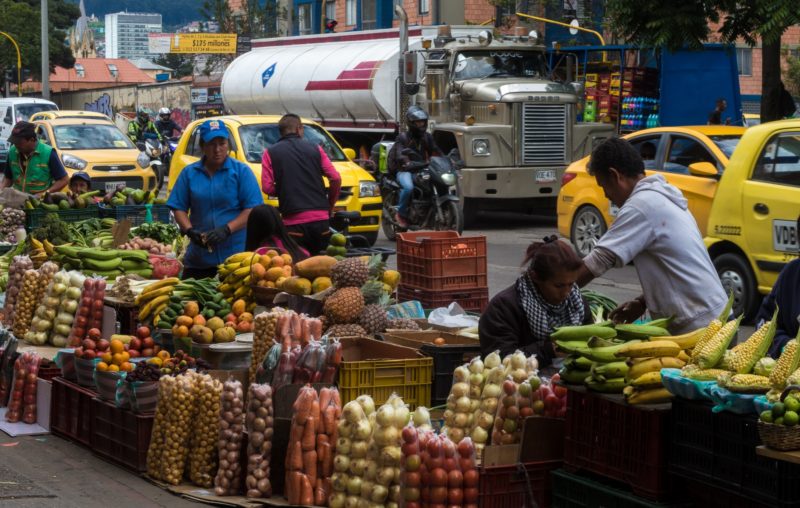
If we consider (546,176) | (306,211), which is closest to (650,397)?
(306,211)

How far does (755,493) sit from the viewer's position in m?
4.70

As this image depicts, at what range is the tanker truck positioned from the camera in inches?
813

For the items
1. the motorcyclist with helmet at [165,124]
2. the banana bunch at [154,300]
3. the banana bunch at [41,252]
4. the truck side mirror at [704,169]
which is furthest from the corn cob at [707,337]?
A: the motorcyclist with helmet at [165,124]

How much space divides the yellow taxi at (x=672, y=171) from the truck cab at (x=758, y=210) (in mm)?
1046

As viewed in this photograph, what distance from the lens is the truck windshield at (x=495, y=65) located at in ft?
72.2

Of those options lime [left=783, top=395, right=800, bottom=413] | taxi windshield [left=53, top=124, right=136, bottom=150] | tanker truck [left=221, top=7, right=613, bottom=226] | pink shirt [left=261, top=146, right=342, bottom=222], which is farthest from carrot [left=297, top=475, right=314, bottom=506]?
taxi windshield [left=53, top=124, right=136, bottom=150]

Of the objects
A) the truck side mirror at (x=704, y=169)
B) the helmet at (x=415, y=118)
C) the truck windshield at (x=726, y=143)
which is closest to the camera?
the truck side mirror at (x=704, y=169)

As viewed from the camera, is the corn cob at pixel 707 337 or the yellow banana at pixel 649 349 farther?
the yellow banana at pixel 649 349

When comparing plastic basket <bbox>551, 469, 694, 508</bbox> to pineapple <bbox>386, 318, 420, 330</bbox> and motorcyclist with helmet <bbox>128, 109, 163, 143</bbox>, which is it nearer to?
pineapple <bbox>386, 318, 420, 330</bbox>

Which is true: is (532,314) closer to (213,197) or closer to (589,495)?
(589,495)

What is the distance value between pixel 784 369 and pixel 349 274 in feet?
12.4

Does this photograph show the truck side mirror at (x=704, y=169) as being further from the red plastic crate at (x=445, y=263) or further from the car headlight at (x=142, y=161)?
the car headlight at (x=142, y=161)

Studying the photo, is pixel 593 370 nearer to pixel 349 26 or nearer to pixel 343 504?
pixel 343 504

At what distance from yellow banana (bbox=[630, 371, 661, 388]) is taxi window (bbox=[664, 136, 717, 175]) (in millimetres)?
9688
